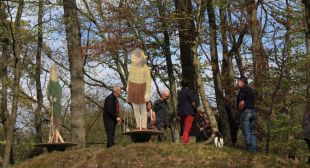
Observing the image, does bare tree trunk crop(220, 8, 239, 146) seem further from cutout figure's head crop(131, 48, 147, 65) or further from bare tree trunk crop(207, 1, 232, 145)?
cutout figure's head crop(131, 48, 147, 65)

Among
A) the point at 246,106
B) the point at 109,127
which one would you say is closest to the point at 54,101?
the point at 109,127

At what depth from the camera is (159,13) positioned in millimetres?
16766

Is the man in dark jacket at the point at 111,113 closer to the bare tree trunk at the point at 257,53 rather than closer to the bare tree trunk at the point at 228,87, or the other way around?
the bare tree trunk at the point at 228,87

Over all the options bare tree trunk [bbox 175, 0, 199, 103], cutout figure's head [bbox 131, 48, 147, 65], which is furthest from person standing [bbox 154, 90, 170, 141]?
cutout figure's head [bbox 131, 48, 147, 65]

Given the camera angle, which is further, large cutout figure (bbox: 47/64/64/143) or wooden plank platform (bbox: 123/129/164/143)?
large cutout figure (bbox: 47/64/64/143)

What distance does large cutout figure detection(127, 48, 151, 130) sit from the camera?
42.1 ft

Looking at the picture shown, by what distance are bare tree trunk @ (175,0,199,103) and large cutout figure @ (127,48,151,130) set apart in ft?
8.35

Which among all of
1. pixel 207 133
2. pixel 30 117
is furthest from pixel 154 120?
pixel 30 117

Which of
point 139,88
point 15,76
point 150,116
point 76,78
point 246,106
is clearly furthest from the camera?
point 15,76

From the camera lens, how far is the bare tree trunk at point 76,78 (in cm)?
1661

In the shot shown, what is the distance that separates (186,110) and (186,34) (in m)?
4.39

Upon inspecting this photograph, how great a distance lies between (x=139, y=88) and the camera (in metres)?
12.9

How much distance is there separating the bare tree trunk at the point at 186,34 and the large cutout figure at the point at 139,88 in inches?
100

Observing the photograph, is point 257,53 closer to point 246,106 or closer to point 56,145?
point 246,106
